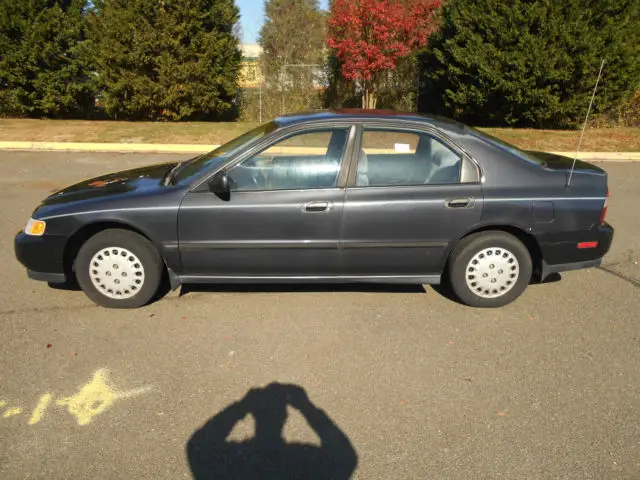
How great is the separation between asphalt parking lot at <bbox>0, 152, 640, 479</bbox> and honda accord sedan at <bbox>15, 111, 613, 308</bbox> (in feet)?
1.08

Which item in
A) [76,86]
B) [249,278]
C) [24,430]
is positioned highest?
[76,86]

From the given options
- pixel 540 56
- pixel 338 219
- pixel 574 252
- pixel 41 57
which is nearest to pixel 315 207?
pixel 338 219

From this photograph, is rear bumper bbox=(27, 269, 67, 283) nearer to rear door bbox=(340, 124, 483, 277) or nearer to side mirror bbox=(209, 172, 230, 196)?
side mirror bbox=(209, 172, 230, 196)

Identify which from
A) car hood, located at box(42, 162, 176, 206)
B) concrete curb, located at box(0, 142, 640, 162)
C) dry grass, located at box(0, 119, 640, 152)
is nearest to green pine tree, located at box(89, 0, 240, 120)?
dry grass, located at box(0, 119, 640, 152)

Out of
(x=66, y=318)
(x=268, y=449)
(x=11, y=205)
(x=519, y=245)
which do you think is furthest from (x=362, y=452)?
(x=11, y=205)

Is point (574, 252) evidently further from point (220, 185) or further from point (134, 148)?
point (134, 148)

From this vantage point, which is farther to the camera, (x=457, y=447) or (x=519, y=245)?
(x=519, y=245)

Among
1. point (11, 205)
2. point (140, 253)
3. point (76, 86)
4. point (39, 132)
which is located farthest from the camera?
point (76, 86)

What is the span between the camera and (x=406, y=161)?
4305 mm

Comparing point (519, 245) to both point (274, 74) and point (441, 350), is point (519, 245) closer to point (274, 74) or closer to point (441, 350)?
point (441, 350)

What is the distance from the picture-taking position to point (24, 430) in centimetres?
284

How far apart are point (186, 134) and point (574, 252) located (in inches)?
476

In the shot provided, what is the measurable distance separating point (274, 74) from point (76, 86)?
21.3 ft

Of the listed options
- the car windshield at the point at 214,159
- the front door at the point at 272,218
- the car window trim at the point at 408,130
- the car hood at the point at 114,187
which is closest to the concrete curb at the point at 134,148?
the car hood at the point at 114,187
